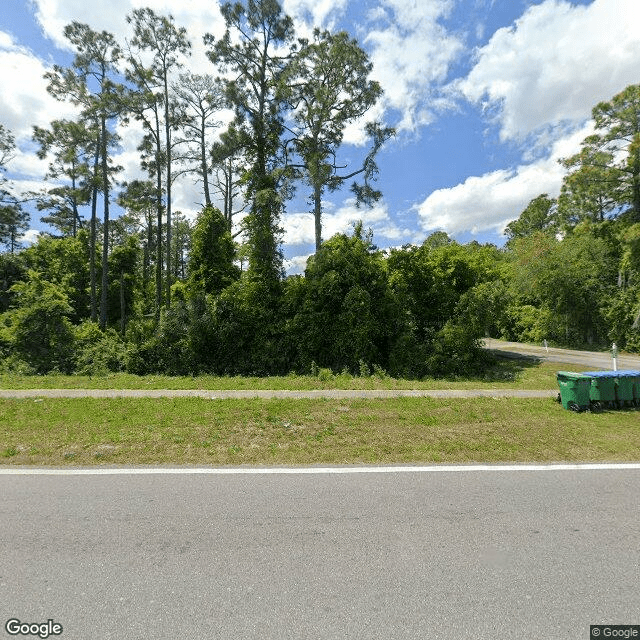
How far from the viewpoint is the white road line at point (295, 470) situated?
4992 millimetres

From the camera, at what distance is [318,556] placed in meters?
3.23

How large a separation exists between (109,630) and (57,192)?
3579cm

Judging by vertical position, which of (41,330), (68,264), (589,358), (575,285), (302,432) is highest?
(68,264)

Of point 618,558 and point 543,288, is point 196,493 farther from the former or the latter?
point 543,288

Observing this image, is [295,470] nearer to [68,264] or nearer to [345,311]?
[345,311]

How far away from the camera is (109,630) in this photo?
2.43 meters

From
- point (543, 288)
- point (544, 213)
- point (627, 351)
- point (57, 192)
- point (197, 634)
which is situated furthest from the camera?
point (544, 213)

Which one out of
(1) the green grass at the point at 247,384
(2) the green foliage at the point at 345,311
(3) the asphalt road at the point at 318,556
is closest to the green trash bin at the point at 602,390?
(1) the green grass at the point at 247,384

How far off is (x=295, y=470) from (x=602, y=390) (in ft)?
24.0

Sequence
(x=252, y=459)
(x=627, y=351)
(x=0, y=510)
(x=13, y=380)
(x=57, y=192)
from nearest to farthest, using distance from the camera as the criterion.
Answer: (x=0, y=510)
(x=252, y=459)
(x=13, y=380)
(x=627, y=351)
(x=57, y=192)

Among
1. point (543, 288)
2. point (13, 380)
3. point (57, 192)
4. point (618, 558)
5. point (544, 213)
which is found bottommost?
point (618, 558)

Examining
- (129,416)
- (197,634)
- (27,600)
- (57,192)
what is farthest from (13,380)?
(57,192)

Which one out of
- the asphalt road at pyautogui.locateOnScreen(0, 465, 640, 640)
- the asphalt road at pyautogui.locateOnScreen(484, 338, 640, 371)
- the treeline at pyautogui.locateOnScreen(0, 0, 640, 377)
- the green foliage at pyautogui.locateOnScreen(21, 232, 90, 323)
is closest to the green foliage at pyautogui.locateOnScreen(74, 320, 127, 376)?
the treeline at pyautogui.locateOnScreen(0, 0, 640, 377)

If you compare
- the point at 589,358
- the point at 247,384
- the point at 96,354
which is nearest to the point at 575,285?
the point at 589,358
